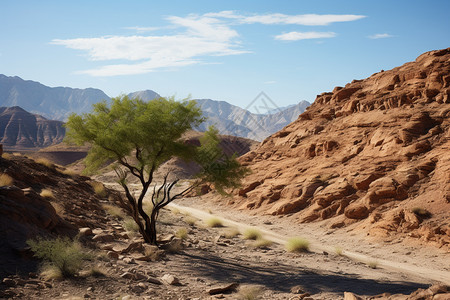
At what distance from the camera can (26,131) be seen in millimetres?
174000

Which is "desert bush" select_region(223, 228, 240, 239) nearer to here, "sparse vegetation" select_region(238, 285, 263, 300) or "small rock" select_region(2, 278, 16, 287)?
"sparse vegetation" select_region(238, 285, 263, 300)

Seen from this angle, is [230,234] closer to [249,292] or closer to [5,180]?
[249,292]

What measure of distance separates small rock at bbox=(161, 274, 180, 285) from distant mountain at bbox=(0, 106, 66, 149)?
165211mm

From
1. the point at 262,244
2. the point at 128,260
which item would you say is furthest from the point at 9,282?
the point at 262,244

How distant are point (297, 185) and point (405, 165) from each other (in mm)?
8366

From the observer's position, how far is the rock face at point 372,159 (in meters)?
22.8

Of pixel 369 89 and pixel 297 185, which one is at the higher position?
pixel 369 89

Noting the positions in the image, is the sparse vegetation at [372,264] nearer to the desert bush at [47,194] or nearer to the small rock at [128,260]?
the small rock at [128,260]

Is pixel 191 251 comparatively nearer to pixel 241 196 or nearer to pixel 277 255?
pixel 277 255

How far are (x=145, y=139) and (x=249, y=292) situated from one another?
8236mm

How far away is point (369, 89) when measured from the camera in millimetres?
41500

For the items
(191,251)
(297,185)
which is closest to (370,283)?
(191,251)

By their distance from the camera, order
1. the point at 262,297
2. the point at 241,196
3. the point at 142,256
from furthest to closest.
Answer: the point at 241,196
the point at 142,256
the point at 262,297

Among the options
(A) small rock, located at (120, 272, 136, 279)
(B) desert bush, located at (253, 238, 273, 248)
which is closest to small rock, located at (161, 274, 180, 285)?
(A) small rock, located at (120, 272, 136, 279)
